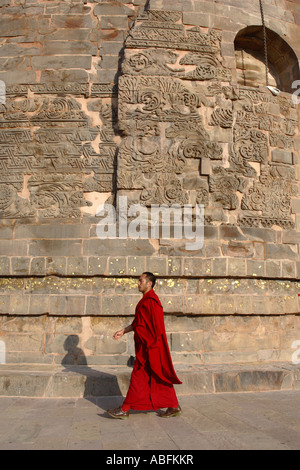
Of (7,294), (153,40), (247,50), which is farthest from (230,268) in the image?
(247,50)

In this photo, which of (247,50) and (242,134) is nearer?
(242,134)

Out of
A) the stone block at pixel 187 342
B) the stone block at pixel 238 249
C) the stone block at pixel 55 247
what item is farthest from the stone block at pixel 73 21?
the stone block at pixel 187 342

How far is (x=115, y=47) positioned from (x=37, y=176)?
2.79 metres

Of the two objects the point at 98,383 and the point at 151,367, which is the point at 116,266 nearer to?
the point at 98,383

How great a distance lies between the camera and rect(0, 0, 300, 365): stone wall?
6.19 metres

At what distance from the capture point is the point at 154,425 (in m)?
3.88

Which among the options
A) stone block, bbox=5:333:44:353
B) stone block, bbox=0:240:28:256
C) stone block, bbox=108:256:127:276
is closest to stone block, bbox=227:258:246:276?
stone block, bbox=108:256:127:276

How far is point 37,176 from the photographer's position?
6.83 m

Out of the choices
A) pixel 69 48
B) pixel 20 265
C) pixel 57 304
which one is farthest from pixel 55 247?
pixel 69 48

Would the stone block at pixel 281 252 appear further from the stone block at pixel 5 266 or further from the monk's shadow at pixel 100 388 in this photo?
the stone block at pixel 5 266

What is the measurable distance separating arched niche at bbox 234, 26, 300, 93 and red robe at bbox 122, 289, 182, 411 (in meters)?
5.79

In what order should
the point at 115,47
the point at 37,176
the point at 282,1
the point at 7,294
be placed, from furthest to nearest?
the point at 282,1 < the point at 115,47 < the point at 37,176 < the point at 7,294

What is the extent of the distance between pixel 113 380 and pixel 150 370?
113 centimetres

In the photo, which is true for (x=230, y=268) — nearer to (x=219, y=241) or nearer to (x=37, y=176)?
(x=219, y=241)
